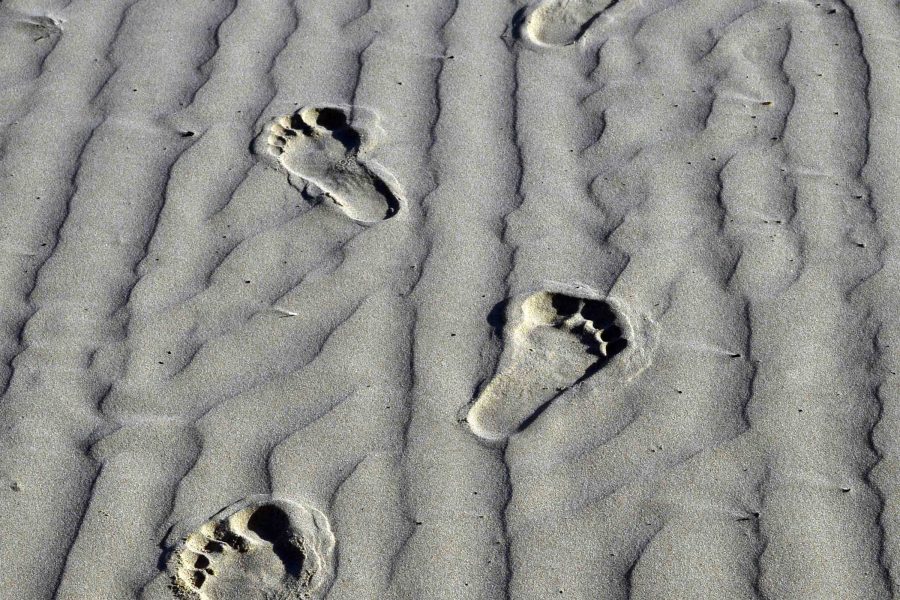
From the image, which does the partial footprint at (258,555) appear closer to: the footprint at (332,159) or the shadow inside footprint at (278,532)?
the shadow inside footprint at (278,532)

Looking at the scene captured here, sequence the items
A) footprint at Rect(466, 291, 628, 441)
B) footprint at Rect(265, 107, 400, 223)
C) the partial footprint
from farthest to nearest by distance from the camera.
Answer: footprint at Rect(265, 107, 400, 223) → footprint at Rect(466, 291, 628, 441) → the partial footprint

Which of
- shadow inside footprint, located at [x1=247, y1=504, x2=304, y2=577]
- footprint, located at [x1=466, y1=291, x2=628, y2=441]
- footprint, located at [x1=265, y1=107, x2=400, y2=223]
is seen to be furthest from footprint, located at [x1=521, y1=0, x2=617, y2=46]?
shadow inside footprint, located at [x1=247, y1=504, x2=304, y2=577]

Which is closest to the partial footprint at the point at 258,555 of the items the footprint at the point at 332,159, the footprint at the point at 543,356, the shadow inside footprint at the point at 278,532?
the shadow inside footprint at the point at 278,532

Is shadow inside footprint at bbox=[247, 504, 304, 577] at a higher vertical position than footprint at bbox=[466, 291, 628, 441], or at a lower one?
lower

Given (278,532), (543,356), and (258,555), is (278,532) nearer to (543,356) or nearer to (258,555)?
(258,555)

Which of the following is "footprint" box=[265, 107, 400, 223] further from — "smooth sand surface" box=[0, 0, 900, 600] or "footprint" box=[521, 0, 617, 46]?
"footprint" box=[521, 0, 617, 46]

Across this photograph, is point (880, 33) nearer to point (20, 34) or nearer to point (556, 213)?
point (556, 213)

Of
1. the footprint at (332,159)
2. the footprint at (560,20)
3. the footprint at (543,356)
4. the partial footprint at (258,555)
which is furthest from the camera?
the footprint at (560,20)
